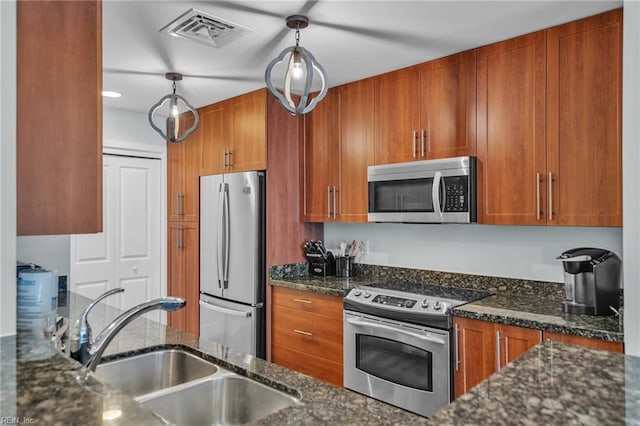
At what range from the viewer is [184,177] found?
14.7ft

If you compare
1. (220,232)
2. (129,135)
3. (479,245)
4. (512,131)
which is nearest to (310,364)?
(220,232)

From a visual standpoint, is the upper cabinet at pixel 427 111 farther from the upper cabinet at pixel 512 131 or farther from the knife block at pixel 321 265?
the knife block at pixel 321 265

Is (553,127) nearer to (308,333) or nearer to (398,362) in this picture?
(398,362)

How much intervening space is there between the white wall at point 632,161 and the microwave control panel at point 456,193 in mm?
1062

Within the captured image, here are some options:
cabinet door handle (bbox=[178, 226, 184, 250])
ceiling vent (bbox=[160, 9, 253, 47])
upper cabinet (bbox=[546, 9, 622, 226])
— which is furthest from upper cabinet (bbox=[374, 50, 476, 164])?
cabinet door handle (bbox=[178, 226, 184, 250])

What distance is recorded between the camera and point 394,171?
3.05 meters

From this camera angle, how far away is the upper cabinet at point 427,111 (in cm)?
277

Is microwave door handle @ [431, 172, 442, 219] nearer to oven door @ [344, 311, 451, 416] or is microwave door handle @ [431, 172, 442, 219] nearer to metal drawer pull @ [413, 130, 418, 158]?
metal drawer pull @ [413, 130, 418, 158]

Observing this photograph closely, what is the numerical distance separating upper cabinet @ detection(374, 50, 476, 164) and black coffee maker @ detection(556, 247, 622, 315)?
0.87m

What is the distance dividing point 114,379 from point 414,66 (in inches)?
98.5

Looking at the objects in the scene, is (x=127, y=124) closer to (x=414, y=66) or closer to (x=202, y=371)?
(x=414, y=66)

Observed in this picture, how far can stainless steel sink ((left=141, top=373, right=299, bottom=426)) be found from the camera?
1.42 meters

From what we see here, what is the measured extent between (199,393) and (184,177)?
3.26 meters

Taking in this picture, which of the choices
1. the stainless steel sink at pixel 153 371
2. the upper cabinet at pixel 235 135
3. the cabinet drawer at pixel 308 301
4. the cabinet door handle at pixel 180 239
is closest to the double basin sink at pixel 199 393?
the stainless steel sink at pixel 153 371
